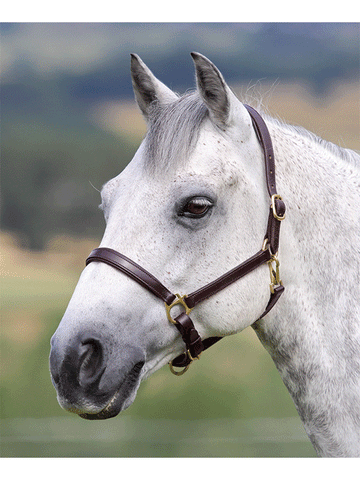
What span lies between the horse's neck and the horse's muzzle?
65 cm

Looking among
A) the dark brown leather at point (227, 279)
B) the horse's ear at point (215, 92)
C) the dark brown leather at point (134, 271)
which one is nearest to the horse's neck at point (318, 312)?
the dark brown leather at point (227, 279)

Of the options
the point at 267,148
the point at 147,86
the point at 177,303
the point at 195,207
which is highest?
the point at 147,86

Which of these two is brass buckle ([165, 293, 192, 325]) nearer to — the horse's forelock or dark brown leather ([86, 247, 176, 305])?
dark brown leather ([86, 247, 176, 305])

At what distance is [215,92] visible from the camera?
1.65 meters

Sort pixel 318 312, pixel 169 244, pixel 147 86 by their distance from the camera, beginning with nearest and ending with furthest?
1. pixel 169 244
2. pixel 318 312
3. pixel 147 86

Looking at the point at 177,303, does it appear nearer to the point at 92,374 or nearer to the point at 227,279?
the point at 227,279

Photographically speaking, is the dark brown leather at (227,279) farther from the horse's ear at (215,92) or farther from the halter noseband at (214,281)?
the horse's ear at (215,92)

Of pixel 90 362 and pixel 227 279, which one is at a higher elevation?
pixel 227 279

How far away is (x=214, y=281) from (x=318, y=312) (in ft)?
1.66

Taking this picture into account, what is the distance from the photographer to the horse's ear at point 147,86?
1885 millimetres

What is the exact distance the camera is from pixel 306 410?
1793mm

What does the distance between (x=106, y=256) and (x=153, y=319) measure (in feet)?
0.96

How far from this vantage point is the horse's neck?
5.71 feet

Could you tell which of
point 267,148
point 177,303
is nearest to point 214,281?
point 177,303
